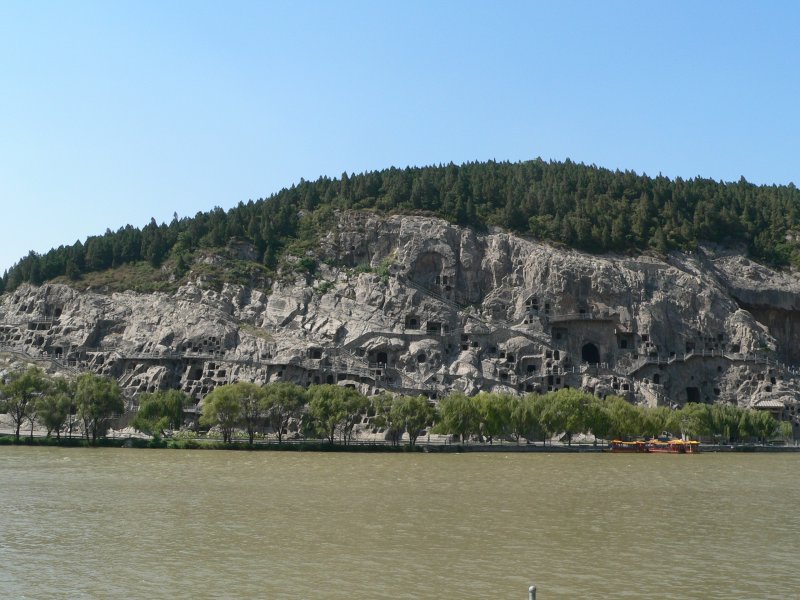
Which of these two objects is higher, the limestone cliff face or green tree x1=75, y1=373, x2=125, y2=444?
the limestone cliff face

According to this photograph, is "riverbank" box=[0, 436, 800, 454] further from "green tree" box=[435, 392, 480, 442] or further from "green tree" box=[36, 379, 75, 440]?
"green tree" box=[36, 379, 75, 440]

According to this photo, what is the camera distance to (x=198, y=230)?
404 feet

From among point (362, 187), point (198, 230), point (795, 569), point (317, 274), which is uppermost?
point (362, 187)

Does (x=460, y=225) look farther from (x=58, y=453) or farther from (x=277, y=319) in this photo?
(x=58, y=453)

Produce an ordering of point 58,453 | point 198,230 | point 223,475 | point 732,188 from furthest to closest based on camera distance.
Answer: point 732,188
point 198,230
point 58,453
point 223,475

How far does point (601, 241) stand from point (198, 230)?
190ft

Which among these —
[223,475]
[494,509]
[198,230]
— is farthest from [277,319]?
[494,509]

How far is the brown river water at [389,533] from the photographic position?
23078 millimetres

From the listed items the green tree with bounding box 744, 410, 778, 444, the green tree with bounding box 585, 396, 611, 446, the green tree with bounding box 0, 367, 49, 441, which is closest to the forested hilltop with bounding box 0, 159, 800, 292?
the green tree with bounding box 744, 410, 778, 444

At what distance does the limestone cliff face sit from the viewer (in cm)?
10131

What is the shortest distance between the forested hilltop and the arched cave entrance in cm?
1535

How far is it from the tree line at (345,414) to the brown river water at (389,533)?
20774 mm

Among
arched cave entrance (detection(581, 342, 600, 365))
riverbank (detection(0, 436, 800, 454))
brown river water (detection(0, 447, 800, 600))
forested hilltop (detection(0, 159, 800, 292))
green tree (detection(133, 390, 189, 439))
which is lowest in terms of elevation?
brown river water (detection(0, 447, 800, 600))

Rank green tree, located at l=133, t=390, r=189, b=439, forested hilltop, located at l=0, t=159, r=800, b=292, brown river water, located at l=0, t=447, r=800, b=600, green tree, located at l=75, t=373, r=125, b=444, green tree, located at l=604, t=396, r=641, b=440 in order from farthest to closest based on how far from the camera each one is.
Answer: forested hilltop, located at l=0, t=159, r=800, b=292 < green tree, located at l=604, t=396, r=641, b=440 < green tree, located at l=133, t=390, r=189, b=439 < green tree, located at l=75, t=373, r=125, b=444 < brown river water, located at l=0, t=447, r=800, b=600
